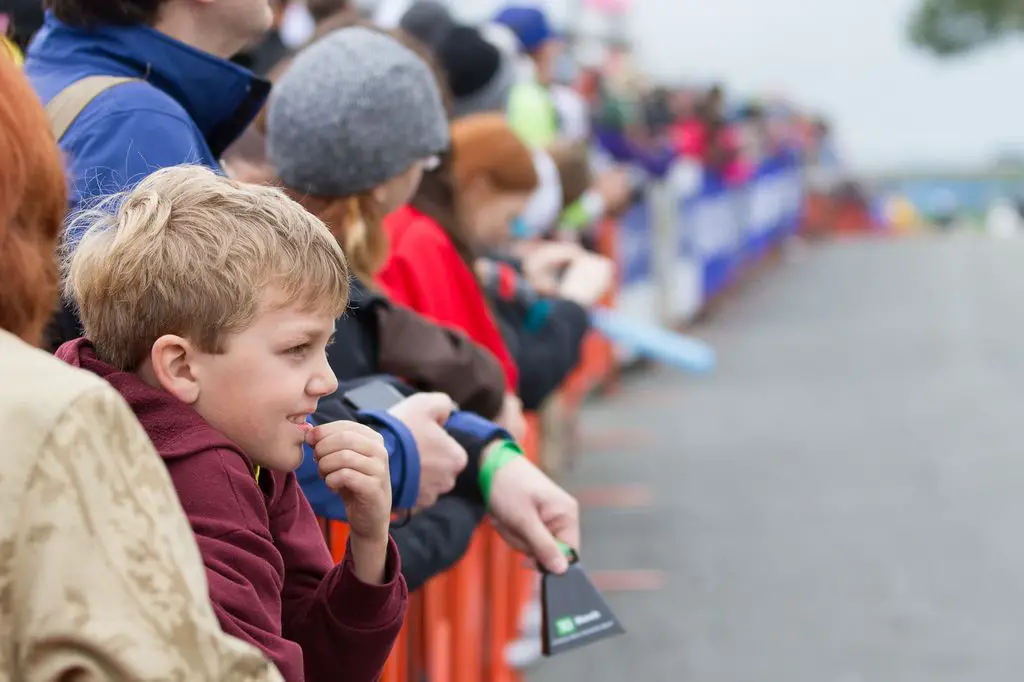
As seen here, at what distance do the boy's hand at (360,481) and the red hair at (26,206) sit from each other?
50cm

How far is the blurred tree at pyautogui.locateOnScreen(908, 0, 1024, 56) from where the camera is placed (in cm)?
5553

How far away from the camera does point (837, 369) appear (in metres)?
12.3

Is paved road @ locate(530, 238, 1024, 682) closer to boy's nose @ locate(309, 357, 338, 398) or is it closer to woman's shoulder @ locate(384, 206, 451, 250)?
woman's shoulder @ locate(384, 206, 451, 250)

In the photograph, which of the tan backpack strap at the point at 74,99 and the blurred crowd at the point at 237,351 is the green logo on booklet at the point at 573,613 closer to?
the blurred crowd at the point at 237,351

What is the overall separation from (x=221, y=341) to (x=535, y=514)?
988 mm

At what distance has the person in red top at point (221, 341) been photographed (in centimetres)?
152

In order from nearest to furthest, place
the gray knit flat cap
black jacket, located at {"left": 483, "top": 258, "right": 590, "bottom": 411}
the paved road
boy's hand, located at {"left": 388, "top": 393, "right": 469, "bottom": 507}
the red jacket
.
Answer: boy's hand, located at {"left": 388, "top": 393, "right": 469, "bottom": 507} → the gray knit flat cap → the red jacket → black jacket, located at {"left": 483, "top": 258, "right": 590, "bottom": 411} → the paved road

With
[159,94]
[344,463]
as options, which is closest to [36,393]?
[344,463]

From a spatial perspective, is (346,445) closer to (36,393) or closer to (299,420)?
(299,420)

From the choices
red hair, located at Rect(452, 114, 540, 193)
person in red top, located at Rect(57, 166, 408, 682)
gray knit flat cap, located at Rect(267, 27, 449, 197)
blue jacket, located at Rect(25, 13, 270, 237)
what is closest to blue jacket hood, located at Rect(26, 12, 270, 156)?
blue jacket, located at Rect(25, 13, 270, 237)

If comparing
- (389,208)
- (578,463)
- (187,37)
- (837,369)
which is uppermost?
(187,37)

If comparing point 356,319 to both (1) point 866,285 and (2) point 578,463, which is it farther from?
(1) point 866,285

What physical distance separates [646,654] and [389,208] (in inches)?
123

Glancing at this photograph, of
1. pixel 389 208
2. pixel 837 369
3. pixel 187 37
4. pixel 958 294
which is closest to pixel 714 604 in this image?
pixel 389 208
